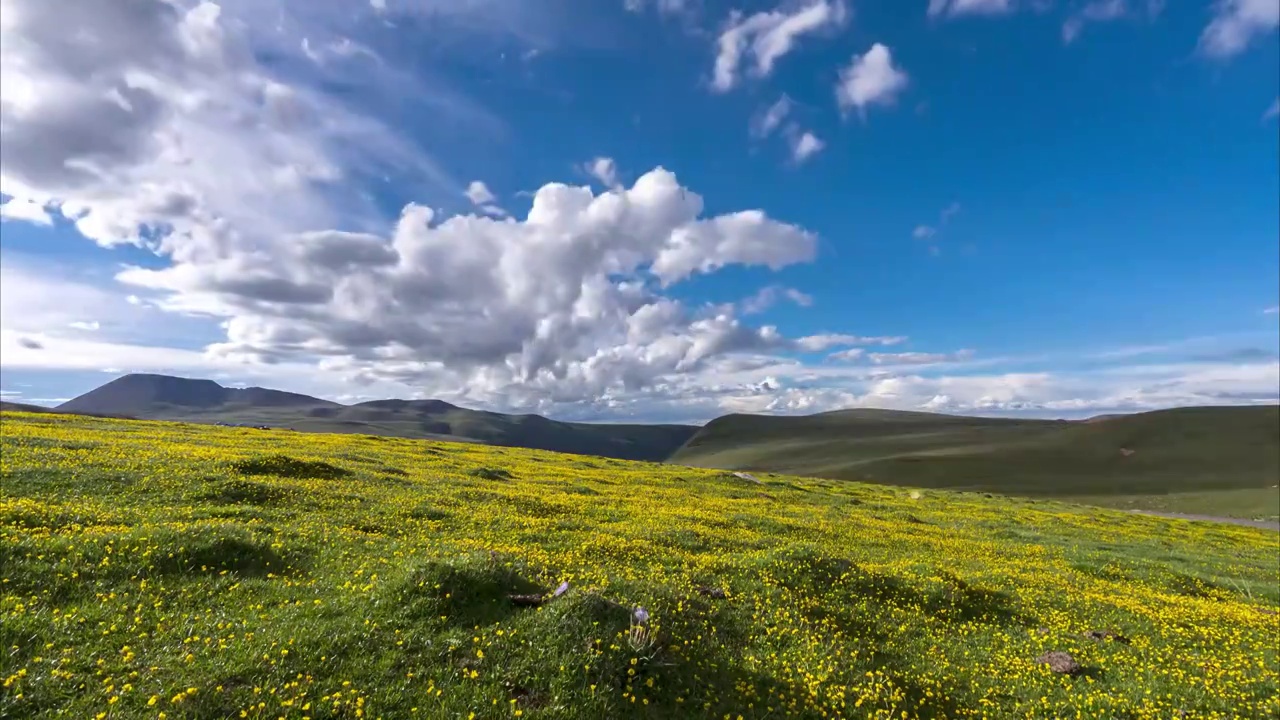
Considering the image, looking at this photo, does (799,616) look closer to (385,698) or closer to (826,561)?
(826,561)

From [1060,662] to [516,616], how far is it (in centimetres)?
1393

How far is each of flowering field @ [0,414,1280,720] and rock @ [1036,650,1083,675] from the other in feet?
0.34

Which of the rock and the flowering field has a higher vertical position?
the flowering field

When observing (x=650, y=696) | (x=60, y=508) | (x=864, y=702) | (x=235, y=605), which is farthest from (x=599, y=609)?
(x=60, y=508)

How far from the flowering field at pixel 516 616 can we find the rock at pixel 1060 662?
104mm

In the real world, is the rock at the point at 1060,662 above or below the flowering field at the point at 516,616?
below

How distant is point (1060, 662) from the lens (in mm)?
14844

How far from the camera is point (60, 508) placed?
52.4ft

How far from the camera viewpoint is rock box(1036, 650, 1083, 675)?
14.5 meters

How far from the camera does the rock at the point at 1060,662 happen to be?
14.5 m

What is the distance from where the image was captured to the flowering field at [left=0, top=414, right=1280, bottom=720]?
9.16 meters

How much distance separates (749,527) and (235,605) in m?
23.3

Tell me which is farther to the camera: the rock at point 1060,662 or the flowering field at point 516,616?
the rock at point 1060,662

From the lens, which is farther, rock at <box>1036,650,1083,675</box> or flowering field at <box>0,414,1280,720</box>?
rock at <box>1036,650,1083,675</box>
